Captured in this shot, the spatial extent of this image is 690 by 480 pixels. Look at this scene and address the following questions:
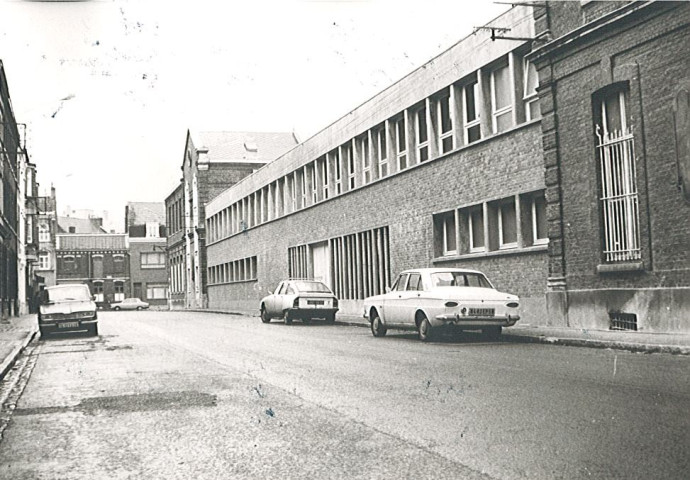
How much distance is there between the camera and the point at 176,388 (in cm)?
984

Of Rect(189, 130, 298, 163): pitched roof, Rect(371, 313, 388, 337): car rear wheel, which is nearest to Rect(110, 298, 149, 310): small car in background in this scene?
Rect(189, 130, 298, 163): pitched roof

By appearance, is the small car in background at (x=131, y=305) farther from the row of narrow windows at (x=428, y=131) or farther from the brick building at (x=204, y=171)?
the row of narrow windows at (x=428, y=131)

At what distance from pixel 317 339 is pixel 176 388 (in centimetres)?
845

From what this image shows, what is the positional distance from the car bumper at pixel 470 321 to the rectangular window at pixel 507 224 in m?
5.50

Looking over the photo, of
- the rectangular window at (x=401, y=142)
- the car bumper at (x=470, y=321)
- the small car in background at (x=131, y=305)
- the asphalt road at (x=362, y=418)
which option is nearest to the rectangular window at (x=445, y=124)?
the rectangular window at (x=401, y=142)

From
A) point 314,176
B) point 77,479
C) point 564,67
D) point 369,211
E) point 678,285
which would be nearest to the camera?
point 77,479

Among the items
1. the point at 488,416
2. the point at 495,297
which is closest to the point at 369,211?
the point at 495,297

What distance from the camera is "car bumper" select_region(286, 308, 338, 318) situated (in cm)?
2586

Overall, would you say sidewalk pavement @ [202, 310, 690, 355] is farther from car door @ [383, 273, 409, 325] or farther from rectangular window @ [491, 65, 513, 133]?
rectangular window @ [491, 65, 513, 133]

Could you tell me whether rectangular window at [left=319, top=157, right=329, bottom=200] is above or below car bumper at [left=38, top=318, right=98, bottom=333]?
above

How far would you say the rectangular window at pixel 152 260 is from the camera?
98.3 meters

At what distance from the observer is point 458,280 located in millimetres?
16375

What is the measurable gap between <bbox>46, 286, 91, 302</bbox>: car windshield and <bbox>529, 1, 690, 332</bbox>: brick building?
1336cm

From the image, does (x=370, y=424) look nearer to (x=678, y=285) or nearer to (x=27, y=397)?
(x=27, y=397)
